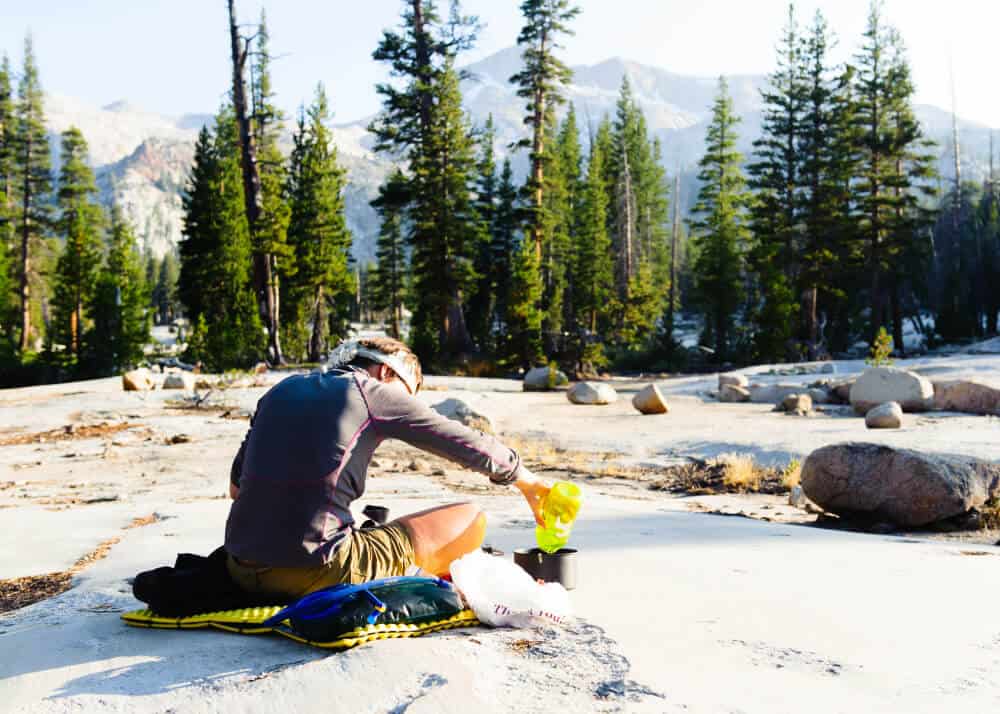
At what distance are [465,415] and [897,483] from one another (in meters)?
7.31

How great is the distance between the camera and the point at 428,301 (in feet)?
97.0

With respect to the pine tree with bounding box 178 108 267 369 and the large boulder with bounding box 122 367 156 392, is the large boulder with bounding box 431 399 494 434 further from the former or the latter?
the pine tree with bounding box 178 108 267 369

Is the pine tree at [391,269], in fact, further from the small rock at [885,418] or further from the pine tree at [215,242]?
the small rock at [885,418]

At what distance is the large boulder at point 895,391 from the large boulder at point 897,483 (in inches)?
323

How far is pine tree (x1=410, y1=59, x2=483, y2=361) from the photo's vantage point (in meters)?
29.0

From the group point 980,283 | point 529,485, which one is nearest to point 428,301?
point 529,485

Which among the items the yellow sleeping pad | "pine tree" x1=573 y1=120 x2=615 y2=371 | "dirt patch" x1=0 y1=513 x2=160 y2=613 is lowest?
"dirt patch" x1=0 y1=513 x2=160 y2=613

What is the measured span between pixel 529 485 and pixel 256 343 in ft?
85.0

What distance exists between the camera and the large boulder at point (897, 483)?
624 centimetres

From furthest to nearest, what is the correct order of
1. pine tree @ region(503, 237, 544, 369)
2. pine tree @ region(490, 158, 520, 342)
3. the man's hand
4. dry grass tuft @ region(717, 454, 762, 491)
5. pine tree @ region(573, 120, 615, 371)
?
pine tree @ region(573, 120, 615, 371) → pine tree @ region(490, 158, 520, 342) → pine tree @ region(503, 237, 544, 369) → dry grass tuft @ region(717, 454, 762, 491) → the man's hand

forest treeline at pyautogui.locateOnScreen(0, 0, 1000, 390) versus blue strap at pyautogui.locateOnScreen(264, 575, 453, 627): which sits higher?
forest treeline at pyautogui.locateOnScreen(0, 0, 1000, 390)

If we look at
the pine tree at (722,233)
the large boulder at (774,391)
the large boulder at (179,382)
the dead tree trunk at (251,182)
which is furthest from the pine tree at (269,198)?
the pine tree at (722,233)

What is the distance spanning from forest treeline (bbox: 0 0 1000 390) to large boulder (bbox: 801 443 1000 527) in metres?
20.3

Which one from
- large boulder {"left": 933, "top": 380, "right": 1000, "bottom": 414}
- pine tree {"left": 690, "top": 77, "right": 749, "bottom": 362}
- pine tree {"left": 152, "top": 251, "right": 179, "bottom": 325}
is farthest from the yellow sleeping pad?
pine tree {"left": 152, "top": 251, "right": 179, "bottom": 325}
